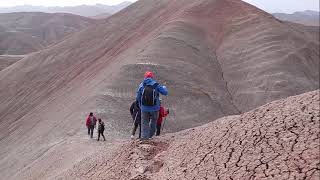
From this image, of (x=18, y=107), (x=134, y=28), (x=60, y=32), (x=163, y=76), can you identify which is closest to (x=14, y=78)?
(x=18, y=107)

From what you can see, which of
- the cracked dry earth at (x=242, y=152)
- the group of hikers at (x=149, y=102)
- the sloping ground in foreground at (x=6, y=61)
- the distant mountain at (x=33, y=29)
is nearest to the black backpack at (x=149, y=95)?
the group of hikers at (x=149, y=102)

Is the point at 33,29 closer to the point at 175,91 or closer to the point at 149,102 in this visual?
the point at 175,91

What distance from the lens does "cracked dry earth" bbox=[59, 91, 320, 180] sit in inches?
203

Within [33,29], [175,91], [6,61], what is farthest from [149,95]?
[33,29]

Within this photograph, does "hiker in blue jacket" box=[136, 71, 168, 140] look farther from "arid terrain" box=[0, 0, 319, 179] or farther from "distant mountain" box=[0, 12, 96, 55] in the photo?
"distant mountain" box=[0, 12, 96, 55]

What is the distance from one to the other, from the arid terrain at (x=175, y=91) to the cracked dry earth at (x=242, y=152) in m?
0.02

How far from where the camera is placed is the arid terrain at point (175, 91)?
621cm

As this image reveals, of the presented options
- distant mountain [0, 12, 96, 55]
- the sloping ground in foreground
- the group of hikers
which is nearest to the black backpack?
the group of hikers

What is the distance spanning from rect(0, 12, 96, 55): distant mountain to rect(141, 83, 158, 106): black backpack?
2967 inches

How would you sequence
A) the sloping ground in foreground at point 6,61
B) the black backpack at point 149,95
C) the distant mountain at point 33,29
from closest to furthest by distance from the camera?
the black backpack at point 149,95
the sloping ground in foreground at point 6,61
the distant mountain at point 33,29

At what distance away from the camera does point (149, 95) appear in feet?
26.0

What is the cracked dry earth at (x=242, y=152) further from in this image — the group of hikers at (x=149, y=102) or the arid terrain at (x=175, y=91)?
the group of hikers at (x=149, y=102)

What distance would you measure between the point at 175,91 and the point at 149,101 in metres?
14.2

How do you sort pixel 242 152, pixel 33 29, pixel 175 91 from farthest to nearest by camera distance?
1. pixel 33 29
2. pixel 175 91
3. pixel 242 152
